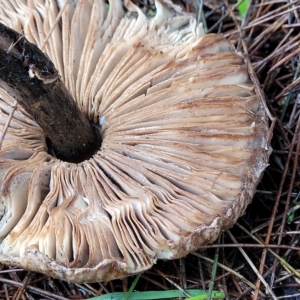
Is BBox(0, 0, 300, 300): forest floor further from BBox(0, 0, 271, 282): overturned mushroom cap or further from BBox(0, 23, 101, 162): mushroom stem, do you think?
BBox(0, 23, 101, 162): mushroom stem

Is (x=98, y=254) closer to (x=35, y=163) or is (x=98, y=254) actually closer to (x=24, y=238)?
(x=24, y=238)

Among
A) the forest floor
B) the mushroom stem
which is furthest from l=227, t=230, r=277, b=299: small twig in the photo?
the mushroom stem

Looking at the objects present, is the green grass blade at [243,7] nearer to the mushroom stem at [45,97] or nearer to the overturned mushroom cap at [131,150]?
the overturned mushroom cap at [131,150]

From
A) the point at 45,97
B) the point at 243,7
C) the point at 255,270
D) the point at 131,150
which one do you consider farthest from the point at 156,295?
the point at 243,7

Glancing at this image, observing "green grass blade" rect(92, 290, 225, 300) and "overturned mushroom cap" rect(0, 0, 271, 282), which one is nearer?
"overturned mushroom cap" rect(0, 0, 271, 282)

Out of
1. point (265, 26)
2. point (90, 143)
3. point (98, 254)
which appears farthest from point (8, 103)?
point (265, 26)
